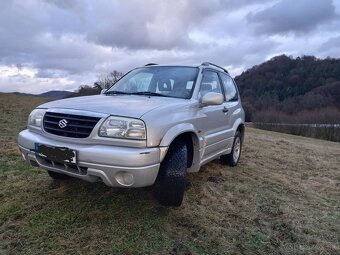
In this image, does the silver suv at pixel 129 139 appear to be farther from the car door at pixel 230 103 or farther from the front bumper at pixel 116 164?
the car door at pixel 230 103

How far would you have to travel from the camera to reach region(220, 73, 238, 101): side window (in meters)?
5.31

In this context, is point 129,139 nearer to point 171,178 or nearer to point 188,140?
point 171,178

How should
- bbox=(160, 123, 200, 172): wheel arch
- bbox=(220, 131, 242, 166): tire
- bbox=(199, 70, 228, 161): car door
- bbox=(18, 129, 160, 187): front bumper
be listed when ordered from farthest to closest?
bbox=(220, 131, 242, 166): tire → bbox=(199, 70, 228, 161): car door → bbox=(160, 123, 200, 172): wheel arch → bbox=(18, 129, 160, 187): front bumper

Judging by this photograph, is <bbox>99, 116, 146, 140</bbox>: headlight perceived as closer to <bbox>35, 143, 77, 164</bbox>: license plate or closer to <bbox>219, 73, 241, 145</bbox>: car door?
<bbox>35, 143, 77, 164</bbox>: license plate

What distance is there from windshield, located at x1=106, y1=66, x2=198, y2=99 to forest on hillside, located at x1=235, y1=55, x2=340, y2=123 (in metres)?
51.4

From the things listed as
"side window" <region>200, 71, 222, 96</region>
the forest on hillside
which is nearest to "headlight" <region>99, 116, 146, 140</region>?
"side window" <region>200, 71, 222, 96</region>

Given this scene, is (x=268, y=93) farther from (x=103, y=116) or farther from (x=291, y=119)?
(x=103, y=116)

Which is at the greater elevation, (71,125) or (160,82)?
(160,82)

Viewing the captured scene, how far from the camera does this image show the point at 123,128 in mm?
2941

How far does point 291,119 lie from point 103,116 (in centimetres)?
5604

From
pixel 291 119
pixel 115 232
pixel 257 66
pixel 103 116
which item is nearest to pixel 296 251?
pixel 115 232

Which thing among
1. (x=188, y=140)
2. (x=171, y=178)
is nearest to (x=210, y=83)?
(x=188, y=140)

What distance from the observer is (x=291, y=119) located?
54.8 meters

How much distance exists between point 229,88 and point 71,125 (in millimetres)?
3237
